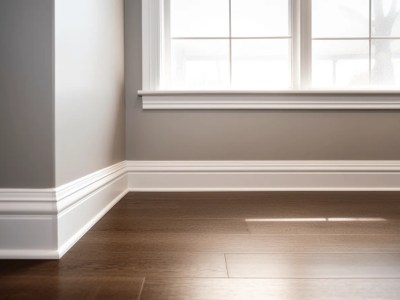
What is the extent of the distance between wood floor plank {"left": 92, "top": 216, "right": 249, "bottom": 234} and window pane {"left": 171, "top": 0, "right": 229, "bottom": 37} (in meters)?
1.20

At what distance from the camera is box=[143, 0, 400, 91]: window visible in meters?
1.97

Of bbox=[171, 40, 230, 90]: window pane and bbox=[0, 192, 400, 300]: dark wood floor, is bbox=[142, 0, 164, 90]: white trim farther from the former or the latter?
bbox=[0, 192, 400, 300]: dark wood floor

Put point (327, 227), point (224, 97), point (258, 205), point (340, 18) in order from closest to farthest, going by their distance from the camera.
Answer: point (327, 227), point (258, 205), point (224, 97), point (340, 18)

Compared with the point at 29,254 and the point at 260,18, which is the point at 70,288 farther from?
the point at 260,18

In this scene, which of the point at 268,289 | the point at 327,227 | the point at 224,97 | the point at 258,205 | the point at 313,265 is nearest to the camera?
the point at 268,289

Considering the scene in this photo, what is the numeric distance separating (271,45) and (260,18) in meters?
0.17

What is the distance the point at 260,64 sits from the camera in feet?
6.53

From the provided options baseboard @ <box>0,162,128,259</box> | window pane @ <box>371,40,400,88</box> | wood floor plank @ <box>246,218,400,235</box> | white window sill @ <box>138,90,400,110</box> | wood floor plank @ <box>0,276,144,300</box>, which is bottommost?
wood floor plank @ <box>0,276,144,300</box>

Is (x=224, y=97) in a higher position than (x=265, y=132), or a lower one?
higher

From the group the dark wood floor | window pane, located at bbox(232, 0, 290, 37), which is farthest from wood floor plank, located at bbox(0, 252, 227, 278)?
window pane, located at bbox(232, 0, 290, 37)

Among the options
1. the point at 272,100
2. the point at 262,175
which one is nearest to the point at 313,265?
the point at 262,175

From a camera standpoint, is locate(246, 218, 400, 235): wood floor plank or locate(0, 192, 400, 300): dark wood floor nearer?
locate(0, 192, 400, 300): dark wood floor

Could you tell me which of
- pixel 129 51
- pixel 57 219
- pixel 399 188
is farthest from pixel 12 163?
pixel 399 188

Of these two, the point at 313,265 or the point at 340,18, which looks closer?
the point at 313,265
